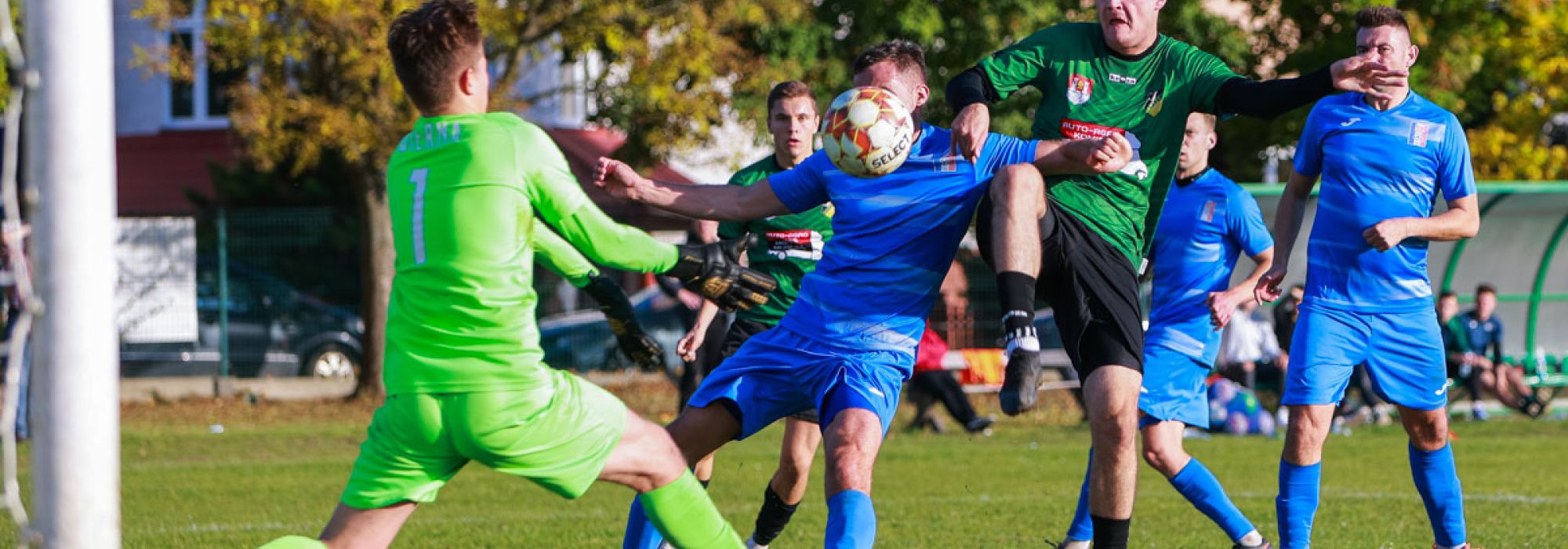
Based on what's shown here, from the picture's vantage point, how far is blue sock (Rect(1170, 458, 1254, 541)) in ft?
22.4

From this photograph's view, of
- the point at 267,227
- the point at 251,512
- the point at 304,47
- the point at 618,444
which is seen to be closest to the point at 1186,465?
the point at 618,444

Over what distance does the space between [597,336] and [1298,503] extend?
1413cm

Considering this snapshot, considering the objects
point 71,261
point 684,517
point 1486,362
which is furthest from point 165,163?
point 71,261

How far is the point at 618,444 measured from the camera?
4438mm

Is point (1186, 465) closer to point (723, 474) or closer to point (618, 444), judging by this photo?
point (618, 444)

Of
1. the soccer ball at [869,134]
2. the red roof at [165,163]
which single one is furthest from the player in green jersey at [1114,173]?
the red roof at [165,163]

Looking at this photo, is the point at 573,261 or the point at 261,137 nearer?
the point at 573,261

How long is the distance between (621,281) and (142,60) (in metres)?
7.29

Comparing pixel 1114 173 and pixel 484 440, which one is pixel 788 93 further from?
pixel 484 440

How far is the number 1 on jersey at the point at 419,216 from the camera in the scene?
4234mm

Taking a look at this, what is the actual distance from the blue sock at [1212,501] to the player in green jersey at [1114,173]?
1.07m

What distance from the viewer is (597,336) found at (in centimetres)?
2008

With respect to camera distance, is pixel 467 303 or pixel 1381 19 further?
pixel 1381 19

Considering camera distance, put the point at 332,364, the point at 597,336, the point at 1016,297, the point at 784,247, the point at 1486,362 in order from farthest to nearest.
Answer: the point at 332,364 < the point at 597,336 < the point at 1486,362 < the point at 784,247 < the point at 1016,297
